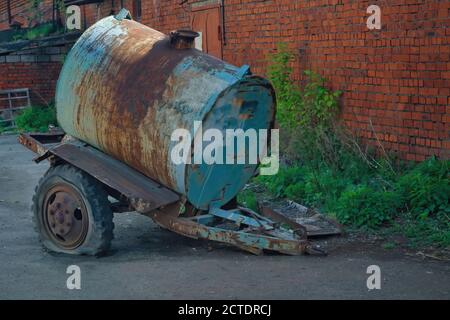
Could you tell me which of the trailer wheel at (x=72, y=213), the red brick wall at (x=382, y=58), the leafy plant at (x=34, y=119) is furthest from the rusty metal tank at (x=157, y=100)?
the leafy plant at (x=34, y=119)

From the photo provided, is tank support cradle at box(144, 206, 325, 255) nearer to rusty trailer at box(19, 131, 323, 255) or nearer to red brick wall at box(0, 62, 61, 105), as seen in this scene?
rusty trailer at box(19, 131, 323, 255)

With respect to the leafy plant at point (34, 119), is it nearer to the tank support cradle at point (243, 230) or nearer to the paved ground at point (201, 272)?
the paved ground at point (201, 272)

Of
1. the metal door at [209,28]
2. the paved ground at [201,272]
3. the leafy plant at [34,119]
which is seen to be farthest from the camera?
the leafy plant at [34,119]

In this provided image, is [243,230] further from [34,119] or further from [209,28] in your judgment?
[34,119]

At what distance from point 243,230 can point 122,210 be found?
1180mm

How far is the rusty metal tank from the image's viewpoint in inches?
236

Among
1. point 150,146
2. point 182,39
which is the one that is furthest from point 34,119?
point 150,146

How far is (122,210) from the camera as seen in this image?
6453mm

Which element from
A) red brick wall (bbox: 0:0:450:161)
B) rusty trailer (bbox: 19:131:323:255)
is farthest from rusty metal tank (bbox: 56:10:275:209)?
red brick wall (bbox: 0:0:450:161)

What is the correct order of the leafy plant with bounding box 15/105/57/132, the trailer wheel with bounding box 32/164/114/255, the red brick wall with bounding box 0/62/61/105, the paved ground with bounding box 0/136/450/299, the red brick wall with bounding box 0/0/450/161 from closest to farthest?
the paved ground with bounding box 0/136/450/299, the trailer wheel with bounding box 32/164/114/255, the red brick wall with bounding box 0/0/450/161, the leafy plant with bounding box 15/105/57/132, the red brick wall with bounding box 0/62/61/105

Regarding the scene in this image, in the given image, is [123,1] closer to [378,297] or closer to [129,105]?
[129,105]

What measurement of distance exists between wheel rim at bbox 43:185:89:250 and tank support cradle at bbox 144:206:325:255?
2.08 feet

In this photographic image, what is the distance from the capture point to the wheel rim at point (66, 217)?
619cm

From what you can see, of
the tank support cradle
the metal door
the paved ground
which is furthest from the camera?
the metal door
